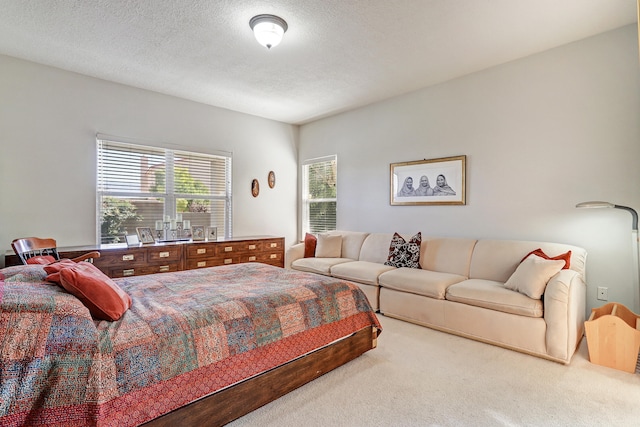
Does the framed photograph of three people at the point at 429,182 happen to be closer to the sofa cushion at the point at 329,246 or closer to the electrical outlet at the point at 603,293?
the sofa cushion at the point at 329,246

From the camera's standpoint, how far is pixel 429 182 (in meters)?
4.19

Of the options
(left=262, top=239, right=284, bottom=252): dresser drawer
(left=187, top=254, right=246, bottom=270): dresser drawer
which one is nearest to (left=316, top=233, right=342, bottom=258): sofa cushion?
(left=262, top=239, right=284, bottom=252): dresser drawer

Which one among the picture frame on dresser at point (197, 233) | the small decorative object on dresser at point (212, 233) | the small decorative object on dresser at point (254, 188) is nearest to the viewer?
the picture frame on dresser at point (197, 233)

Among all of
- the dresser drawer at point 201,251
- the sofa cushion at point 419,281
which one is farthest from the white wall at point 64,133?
the sofa cushion at point 419,281

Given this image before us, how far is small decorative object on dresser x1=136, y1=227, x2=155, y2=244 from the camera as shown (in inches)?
159

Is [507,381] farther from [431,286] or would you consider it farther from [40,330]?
[40,330]

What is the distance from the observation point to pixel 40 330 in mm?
1280

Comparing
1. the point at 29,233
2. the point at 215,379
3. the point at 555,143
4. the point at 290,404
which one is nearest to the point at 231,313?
the point at 215,379

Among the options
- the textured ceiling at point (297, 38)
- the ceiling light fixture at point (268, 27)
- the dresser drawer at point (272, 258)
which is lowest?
the dresser drawer at point (272, 258)

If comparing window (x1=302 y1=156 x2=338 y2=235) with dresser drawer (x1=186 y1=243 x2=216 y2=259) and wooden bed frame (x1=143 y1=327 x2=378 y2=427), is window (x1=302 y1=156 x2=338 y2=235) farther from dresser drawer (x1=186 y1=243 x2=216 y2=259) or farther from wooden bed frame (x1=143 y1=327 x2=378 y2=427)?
wooden bed frame (x1=143 y1=327 x2=378 y2=427)

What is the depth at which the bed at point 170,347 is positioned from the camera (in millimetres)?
1227

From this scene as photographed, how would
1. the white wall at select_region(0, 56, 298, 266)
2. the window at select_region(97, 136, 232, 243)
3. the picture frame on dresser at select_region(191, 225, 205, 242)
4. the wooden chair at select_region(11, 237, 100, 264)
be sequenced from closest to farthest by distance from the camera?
the wooden chair at select_region(11, 237, 100, 264) → the white wall at select_region(0, 56, 298, 266) → the window at select_region(97, 136, 232, 243) → the picture frame on dresser at select_region(191, 225, 205, 242)

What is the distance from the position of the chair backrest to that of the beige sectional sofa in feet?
9.22

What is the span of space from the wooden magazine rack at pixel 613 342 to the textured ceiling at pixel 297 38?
2.42 meters
